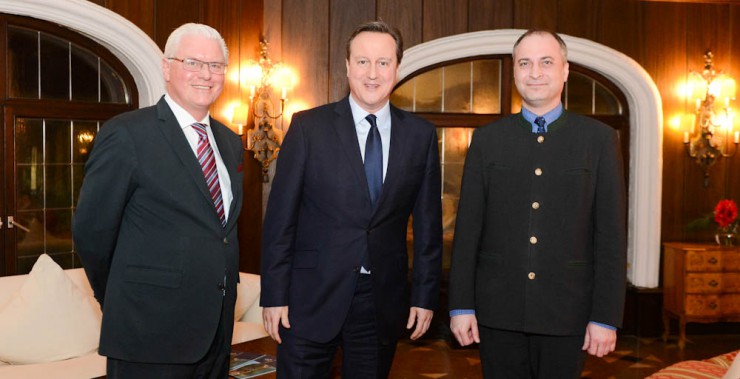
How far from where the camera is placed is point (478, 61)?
257 inches

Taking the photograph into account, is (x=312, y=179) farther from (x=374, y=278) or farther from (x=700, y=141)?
(x=700, y=141)

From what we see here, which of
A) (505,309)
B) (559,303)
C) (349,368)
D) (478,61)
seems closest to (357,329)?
(349,368)

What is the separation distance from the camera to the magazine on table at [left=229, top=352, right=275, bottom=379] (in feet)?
10.6

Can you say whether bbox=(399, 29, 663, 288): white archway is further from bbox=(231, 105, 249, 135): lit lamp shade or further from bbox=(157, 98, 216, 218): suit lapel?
bbox=(157, 98, 216, 218): suit lapel

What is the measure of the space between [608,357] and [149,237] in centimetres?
478

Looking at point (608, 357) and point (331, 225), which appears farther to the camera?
point (608, 357)

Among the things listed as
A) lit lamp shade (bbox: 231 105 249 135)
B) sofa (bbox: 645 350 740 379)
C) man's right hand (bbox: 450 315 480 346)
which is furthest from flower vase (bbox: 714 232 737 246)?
man's right hand (bbox: 450 315 480 346)

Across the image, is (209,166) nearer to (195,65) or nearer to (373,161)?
(195,65)

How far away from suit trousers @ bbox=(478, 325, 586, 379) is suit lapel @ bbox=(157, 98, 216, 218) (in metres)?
1.01

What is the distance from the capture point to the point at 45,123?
495 centimetres

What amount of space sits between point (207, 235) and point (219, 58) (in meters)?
0.51

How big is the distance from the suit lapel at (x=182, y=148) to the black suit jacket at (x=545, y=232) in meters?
0.85

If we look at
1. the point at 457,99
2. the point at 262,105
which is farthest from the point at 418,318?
the point at 457,99

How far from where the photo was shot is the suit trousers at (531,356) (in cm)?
234
